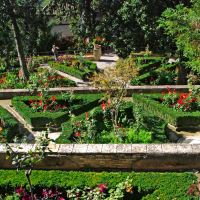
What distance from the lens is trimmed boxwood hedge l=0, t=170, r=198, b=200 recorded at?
7.97 meters

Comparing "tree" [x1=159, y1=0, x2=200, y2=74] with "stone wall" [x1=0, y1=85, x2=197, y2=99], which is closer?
"tree" [x1=159, y1=0, x2=200, y2=74]

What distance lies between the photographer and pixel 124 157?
9289 mm

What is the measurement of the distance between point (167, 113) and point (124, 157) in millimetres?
4635

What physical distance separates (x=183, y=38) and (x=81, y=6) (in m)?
13.5

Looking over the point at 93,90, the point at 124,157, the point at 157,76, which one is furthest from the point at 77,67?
the point at 124,157

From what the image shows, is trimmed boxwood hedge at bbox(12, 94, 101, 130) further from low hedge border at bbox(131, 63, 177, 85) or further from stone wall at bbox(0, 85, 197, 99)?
low hedge border at bbox(131, 63, 177, 85)

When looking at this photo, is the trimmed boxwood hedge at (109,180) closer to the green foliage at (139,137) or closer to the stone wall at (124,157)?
the stone wall at (124,157)

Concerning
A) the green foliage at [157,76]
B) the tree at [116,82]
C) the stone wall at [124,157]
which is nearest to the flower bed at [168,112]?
the tree at [116,82]

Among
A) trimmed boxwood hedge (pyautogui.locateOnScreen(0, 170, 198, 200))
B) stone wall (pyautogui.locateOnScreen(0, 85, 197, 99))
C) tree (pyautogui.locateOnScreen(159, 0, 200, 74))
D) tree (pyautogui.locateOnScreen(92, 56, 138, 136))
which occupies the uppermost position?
tree (pyautogui.locateOnScreen(159, 0, 200, 74))

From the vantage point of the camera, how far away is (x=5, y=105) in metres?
16.9

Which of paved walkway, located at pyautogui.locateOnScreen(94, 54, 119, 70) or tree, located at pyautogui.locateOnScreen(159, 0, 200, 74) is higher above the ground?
tree, located at pyautogui.locateOnScreen(159, 0, 200, 74)

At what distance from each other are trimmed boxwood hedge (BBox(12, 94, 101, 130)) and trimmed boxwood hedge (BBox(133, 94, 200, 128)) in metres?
1.91

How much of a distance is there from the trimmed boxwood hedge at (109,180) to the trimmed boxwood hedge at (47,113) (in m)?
5.15

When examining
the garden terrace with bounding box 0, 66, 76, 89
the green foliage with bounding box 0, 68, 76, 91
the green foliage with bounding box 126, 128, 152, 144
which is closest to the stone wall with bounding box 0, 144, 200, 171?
the green foliage with bounding box 126, 128, 152, 144
